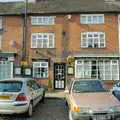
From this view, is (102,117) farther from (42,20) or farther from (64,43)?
(42,20)

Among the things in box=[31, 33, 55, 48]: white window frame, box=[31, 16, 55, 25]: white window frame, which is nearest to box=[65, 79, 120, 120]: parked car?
box=[31, 33, 55, 48]: white window frame

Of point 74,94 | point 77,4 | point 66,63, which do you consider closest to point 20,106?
point 74,94

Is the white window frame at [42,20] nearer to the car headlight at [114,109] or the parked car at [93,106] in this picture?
the parked car at [93,106]

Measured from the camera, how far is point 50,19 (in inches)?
910

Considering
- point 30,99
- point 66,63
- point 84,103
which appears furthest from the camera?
point 66,63

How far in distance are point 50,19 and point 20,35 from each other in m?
2.88

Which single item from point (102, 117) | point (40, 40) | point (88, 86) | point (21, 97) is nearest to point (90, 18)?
point (40, 40)

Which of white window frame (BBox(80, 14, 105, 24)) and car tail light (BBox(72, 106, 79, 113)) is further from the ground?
white window frame (BBox(80, 14, 105, 24))

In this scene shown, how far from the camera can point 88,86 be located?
11.1 meters

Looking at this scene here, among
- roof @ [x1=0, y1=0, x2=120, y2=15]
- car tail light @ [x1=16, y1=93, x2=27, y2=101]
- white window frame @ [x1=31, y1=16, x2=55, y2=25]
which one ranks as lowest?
car tail light @ [x1=16, y1=93, x2=27, y2=101]

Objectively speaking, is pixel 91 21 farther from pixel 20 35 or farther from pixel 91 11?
pixel 20 35

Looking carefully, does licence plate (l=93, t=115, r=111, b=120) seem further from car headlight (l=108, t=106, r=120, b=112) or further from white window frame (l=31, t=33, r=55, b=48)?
white window frame (l=31, t=33, r=55, b=48)

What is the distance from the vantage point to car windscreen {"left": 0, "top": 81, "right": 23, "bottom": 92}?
10.6 meters

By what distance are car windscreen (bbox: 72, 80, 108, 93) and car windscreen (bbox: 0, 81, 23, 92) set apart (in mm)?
2200
